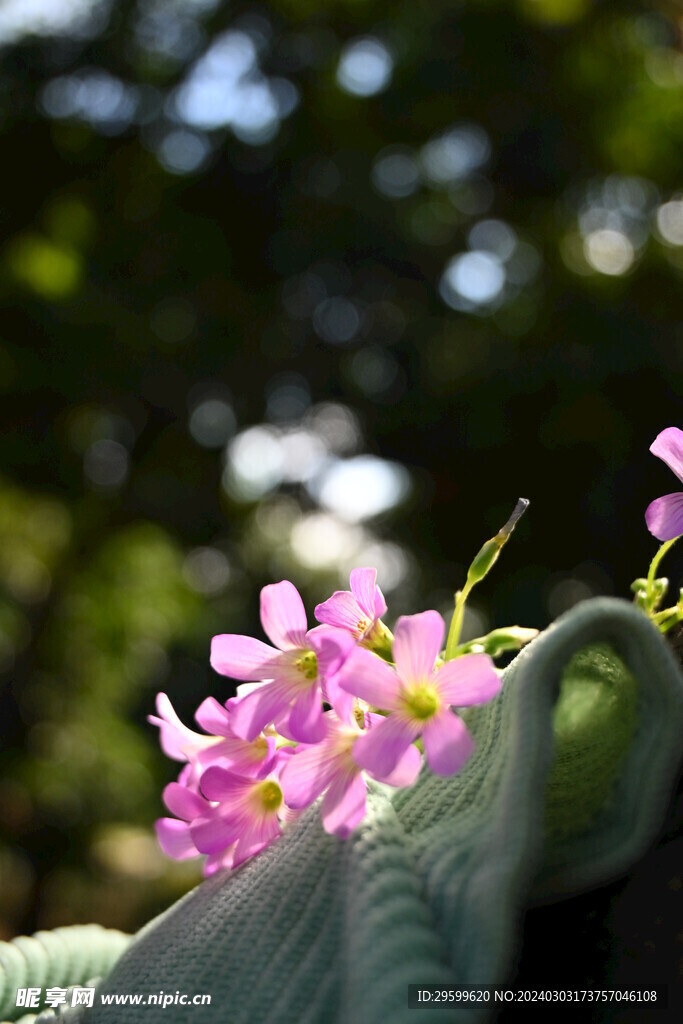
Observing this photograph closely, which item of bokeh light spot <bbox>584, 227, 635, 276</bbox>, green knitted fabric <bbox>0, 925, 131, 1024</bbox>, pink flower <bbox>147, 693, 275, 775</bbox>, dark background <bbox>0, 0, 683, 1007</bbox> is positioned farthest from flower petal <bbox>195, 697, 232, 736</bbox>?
bokeh light spot <bbox>584, 227, 635, 276</bbox>

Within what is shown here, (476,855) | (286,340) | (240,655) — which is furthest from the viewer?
(286,340)

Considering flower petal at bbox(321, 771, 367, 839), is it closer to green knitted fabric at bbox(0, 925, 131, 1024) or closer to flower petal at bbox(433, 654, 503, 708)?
flower petal at bbox(433, 654, 503, 708)

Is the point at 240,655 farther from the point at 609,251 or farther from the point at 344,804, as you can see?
the point at 609,251

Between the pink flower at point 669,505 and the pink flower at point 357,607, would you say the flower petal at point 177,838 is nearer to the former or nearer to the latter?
the pink flower at point 357,607

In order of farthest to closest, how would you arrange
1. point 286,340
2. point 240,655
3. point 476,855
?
1. point 286,340
2. point 240,655
3. point 476,855

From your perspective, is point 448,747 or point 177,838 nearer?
point 448,747

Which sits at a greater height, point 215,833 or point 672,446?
point 672,446

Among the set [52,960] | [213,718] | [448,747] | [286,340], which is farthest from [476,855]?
[286,340]
